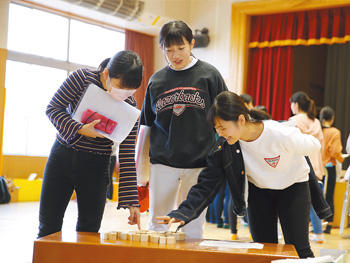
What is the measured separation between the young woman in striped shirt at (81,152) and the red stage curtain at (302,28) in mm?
5227

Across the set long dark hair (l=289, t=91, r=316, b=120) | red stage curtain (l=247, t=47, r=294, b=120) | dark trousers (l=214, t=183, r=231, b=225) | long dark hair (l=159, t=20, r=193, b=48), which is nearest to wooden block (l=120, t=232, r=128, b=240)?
long dark hair (l=159, t=20, r=193, b=48)

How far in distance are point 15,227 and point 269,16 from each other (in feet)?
15.2

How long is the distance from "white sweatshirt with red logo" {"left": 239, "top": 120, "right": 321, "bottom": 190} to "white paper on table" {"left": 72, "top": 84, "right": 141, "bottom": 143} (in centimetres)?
46

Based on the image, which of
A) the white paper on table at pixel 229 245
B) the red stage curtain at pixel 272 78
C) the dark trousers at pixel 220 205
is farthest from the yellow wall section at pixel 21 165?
the white paper on table at pixel 229 245

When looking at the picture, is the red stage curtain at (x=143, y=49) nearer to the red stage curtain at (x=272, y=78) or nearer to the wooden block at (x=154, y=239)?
the red stage curtain at (x=272, y=78)

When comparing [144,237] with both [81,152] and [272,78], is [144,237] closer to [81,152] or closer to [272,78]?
[81,152]

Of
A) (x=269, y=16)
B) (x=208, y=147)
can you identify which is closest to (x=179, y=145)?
(x=208, y=147)

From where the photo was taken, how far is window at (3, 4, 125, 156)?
22.2 ft

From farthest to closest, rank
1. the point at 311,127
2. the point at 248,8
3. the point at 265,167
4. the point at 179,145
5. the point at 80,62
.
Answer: the point at 80,62, the point at 248,8, the point at 311,127, the point at 179,145, the point at 265,167

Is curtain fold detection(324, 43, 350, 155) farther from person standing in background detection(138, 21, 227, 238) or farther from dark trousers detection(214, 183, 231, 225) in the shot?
person standing in background detection(138, 21, 227, 238)

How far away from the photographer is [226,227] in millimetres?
4832

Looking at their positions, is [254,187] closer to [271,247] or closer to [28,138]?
[271,247]

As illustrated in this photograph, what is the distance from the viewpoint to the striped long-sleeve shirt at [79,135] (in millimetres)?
1774

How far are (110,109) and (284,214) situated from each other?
83 centimetres
